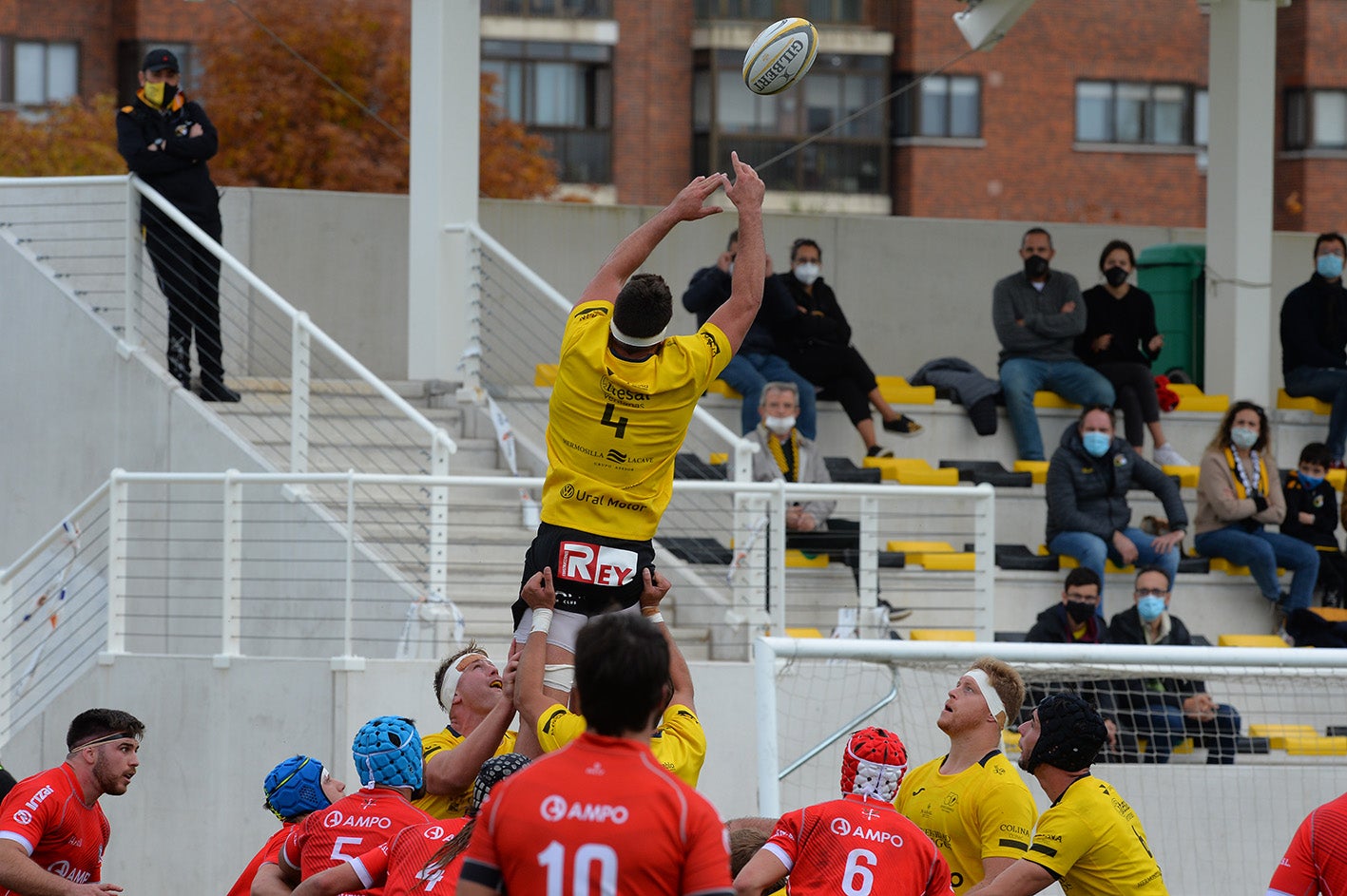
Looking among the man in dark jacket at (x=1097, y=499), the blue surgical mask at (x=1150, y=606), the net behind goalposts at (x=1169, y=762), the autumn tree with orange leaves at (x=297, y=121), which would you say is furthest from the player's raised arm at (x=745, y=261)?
the autumn tree with orange leaves at (x=297, y=121)

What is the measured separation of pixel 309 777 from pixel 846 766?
1871mm

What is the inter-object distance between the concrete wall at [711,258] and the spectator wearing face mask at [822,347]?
2.29 metres

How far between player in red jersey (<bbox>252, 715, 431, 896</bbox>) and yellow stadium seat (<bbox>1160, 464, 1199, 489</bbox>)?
30.1ft

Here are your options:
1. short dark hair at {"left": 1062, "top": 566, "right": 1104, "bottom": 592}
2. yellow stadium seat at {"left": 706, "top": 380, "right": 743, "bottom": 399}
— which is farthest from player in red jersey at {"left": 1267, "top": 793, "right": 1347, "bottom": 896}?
yellow stadium seat at {"left": 706, "top": 380, "right": 743, "bottom": 399}

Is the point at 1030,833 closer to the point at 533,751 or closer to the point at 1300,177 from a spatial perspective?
the point at 533,751

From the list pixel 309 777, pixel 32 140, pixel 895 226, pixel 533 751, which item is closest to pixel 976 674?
pixel 533 751

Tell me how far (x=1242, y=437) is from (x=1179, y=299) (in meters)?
4.03

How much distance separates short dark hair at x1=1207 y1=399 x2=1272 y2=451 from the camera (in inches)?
496

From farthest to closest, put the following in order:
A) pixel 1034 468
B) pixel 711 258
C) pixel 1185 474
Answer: pixel 711 258 < pixel 1185 474 < pixel 1034 468

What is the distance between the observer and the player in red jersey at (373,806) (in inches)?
223

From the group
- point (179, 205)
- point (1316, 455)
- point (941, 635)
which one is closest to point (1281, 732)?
point (941, 635)

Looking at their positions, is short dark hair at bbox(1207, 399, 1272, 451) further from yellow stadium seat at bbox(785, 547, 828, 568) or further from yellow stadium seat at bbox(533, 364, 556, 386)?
yellow stadium seat at bbox(533, 364, 556, 386)

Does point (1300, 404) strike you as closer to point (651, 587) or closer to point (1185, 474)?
point (1185, 474)

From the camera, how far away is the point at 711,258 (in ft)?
53.2
